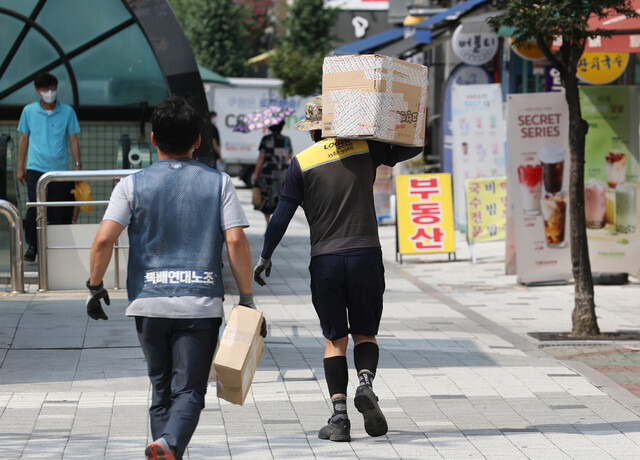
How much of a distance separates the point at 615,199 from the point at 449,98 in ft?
23.0

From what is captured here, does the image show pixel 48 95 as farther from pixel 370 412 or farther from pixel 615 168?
pixel 370 412

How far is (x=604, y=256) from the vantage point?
1257cm

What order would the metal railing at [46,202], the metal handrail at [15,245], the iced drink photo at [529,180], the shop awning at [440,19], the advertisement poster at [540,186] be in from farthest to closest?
the shop awning at [440,19], the iced drink photo at [529,180], the advertisement poster at [540,186], the metal railing at [46,202], the metal handrail at [15,245]

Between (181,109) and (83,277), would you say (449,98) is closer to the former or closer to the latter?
Result: (83,277)

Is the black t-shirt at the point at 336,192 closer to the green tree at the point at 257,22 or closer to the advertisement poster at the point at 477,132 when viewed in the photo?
the advertisement poster at the point at 477,132

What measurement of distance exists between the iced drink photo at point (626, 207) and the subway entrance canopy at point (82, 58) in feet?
17.2

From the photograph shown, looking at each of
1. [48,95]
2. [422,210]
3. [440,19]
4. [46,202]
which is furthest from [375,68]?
[440,19]

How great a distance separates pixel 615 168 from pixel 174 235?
8812 millimetres

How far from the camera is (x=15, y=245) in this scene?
→ 10.3 meters

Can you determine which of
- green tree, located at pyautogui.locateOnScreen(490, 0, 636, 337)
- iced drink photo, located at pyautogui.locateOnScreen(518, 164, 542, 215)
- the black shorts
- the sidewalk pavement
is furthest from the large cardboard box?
iced drink photo, located at pyautogui.locateOnScreen(518, 164, 542, 215)

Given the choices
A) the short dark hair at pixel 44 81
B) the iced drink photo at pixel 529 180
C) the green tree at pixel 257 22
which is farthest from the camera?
the green tree at pixel 257 22

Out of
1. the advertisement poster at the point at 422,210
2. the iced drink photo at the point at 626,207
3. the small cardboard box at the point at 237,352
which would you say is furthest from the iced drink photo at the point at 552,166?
the small cardboard box at the point at 237,352

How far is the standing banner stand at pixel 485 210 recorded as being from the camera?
14.9 m

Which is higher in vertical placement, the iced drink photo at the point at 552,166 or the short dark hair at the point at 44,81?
the short dark hair at the point at 44,81
